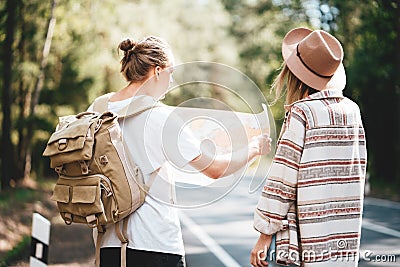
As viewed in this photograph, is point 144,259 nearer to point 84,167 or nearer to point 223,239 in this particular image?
point 84,167

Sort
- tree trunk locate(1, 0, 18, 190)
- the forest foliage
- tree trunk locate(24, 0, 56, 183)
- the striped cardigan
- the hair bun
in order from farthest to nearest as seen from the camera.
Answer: tree trunk locate(24, 0, 56, 183) → the forest foliage → tree trunk locate(1, 0, 18, 190) → the hair bun → the striped cardigan

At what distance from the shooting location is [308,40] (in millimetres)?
3564

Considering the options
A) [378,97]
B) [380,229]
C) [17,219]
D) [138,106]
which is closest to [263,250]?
[138,106]

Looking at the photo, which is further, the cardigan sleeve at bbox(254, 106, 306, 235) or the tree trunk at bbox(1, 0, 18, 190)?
the tree trunk at bbox(1, 0, 18, 190)

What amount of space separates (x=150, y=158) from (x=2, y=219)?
10519 millimetres

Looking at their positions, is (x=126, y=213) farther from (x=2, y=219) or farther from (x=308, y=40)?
(x=2, y=219)

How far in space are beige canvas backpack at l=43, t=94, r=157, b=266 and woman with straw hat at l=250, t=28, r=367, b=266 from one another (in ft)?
2.26

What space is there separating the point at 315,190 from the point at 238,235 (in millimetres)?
10480

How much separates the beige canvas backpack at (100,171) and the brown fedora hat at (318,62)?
2.59ft

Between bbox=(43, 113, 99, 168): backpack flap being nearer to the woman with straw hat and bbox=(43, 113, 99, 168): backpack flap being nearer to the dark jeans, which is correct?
the dark jeans

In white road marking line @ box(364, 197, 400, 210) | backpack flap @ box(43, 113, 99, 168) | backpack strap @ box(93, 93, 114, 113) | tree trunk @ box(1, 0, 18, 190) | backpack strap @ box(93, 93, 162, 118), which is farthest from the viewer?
white road marking line @ box(364, 197, 400, 210)

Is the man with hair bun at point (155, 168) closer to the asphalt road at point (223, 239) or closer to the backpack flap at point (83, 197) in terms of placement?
the backpack flap at point (83, 197)

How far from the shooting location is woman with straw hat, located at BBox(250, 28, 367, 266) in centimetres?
331

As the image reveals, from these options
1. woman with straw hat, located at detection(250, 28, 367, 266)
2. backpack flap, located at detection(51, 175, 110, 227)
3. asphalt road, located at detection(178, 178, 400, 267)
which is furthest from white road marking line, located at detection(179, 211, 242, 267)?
woman with straw hat, located at detection(250, 28, 367, 266)
